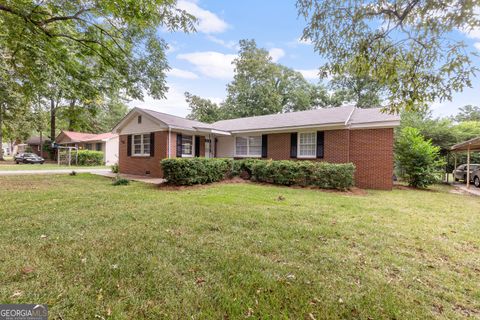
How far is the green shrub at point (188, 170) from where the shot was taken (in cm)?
952

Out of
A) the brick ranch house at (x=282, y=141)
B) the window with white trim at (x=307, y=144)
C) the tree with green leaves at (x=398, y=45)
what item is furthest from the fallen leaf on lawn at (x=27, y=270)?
the window with white trim at (x=307, y=144)

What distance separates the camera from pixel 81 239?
3900mm

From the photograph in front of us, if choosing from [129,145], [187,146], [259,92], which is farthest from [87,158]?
[259,92]

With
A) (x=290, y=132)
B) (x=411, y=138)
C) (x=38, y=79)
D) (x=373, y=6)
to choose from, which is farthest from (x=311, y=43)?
(x=411, y=138)

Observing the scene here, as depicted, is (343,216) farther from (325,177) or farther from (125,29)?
(125,29)

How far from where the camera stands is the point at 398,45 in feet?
12.0

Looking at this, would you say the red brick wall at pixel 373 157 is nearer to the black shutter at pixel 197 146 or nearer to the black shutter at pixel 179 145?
the black shutter at pixel 197 146

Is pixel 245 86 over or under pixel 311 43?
over

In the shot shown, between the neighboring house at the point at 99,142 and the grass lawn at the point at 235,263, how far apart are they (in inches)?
901

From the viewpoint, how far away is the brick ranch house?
11172 millimetres

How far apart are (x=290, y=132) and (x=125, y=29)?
925cm

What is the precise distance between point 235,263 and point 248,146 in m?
12.0
